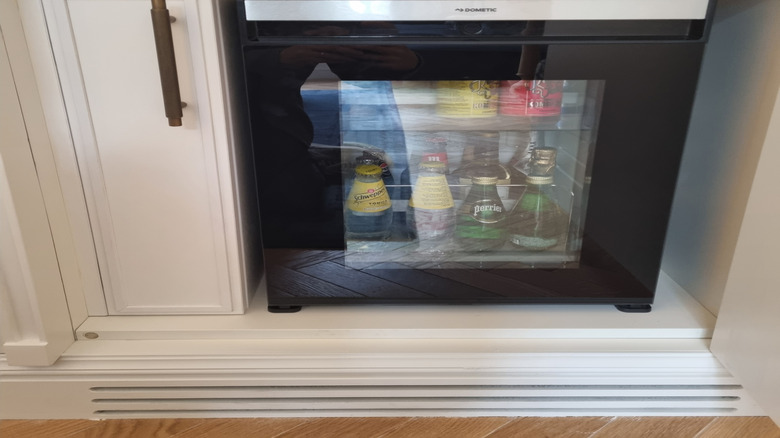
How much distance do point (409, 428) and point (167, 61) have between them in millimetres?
650

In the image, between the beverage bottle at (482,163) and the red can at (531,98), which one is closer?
the red can at (531,98)

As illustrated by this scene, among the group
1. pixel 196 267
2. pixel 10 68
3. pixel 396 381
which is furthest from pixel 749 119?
pixel 10 68

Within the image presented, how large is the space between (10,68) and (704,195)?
1.10m

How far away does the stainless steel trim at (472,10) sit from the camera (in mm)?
750

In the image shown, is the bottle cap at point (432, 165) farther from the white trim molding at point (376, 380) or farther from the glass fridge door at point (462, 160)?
the white trim molding at point (376, 380)

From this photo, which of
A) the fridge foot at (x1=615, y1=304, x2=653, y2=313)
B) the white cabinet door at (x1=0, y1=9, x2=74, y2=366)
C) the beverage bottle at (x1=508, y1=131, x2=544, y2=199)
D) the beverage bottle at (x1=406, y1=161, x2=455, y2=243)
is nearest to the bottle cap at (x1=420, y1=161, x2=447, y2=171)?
the beverage bottle at (x1=406, y1=161, x2=455, y2=243)

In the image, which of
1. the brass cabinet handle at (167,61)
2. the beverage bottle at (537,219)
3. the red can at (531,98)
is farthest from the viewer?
the beverage bottle at (537,219)

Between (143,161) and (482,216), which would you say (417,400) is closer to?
(482,216)

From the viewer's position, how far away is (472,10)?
75 centimetres

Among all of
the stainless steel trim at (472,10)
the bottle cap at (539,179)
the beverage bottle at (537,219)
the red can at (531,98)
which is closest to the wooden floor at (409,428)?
the beverage bottle at (537,219)

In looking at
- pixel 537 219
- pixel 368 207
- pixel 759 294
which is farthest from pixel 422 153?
pixel 759 294

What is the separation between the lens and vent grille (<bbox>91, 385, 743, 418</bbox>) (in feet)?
2.94

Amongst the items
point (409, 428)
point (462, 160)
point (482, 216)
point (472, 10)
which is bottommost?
point (409, 428)

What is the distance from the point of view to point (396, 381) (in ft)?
2.92
